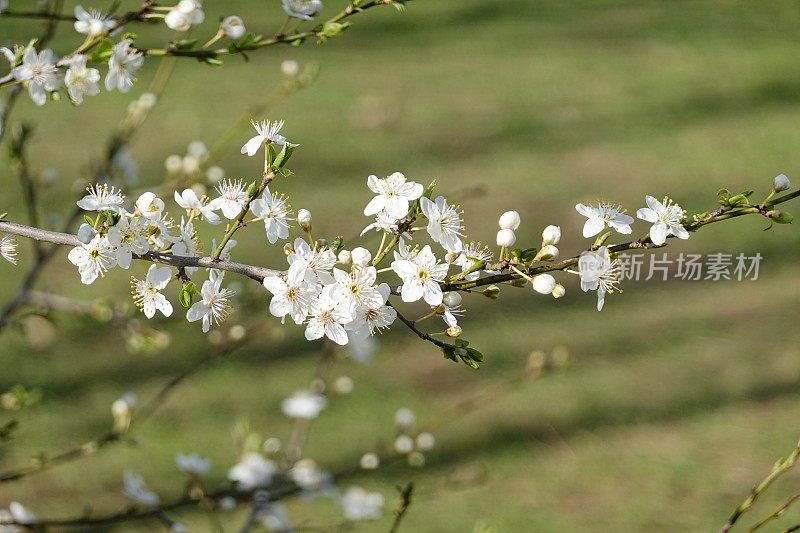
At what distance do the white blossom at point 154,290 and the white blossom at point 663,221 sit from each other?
0.51m

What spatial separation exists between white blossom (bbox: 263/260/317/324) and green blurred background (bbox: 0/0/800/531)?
0.85m

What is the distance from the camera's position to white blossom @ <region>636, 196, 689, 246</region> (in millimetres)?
997

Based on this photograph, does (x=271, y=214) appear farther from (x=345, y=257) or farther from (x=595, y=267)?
(x=595, y=267)

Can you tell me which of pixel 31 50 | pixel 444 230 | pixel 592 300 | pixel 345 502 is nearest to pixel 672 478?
pixel 592 300

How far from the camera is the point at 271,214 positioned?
102cm

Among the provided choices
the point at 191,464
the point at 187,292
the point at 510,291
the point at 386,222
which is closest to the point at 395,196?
the point at 386,222

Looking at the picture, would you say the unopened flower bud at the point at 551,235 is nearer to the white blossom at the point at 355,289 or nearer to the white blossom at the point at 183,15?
the white blossom at the point at 355,289

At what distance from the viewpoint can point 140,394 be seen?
2824 mm

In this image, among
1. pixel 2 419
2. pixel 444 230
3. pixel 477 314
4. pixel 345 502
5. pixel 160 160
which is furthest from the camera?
pixel 160 160

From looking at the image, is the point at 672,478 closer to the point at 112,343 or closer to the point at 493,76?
the point at 112,343

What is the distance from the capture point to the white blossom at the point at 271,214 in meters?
1.00

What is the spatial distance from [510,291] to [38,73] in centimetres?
232

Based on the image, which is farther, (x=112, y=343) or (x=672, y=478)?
(x=112, y=343)

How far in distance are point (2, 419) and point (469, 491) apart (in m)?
1.29
